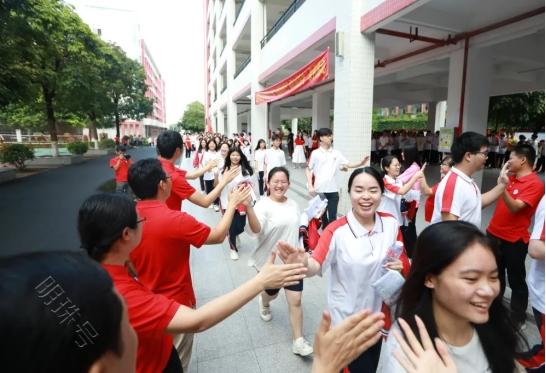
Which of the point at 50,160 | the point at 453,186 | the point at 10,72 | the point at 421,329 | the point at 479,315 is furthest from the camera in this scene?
the point at 50,160

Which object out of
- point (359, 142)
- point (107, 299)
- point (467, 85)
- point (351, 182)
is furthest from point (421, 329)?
point (467, 85)

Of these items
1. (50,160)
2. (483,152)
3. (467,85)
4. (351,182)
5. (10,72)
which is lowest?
(50,160)

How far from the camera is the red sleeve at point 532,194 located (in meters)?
2.62

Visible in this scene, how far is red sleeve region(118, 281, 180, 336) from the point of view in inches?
49.6

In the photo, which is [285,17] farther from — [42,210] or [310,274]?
[310,274]

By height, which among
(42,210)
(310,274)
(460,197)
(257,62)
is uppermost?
(257,62)

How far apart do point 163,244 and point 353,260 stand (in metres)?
1.07

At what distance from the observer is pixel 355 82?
6113 mm

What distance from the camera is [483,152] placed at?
2510mm

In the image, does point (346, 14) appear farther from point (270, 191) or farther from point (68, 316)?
point (68, 316)

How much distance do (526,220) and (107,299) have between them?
126 inches

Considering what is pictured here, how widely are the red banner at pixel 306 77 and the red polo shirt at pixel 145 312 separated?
5.88m

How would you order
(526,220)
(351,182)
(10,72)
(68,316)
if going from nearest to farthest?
(68,316)
(351,182)
(526,220)
(10,72)

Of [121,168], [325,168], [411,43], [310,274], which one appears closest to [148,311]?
[310,274]
